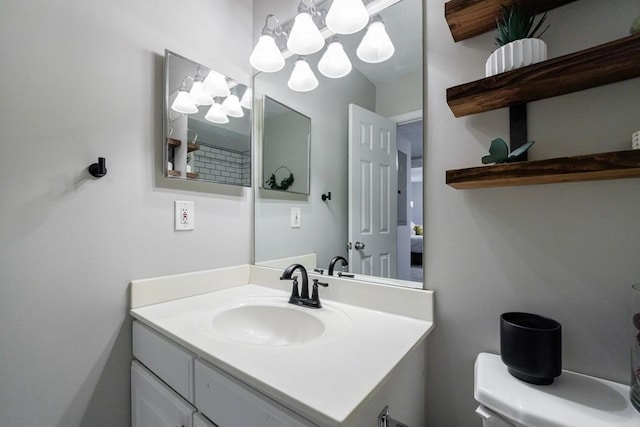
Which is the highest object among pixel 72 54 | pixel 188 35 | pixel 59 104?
pixel 188 35

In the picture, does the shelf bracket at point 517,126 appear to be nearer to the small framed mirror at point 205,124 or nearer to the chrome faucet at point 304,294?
the chrome faucet at point 304,294

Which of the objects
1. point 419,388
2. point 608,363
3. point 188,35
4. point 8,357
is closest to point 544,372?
point 608,363

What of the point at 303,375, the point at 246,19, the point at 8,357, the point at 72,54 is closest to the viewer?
the point at 303,375

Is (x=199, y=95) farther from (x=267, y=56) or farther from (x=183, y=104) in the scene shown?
(x=267, y=56)

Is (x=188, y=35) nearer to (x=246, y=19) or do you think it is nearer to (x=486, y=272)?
(x=246, y=19)

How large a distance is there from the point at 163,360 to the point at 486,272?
1.07 metres

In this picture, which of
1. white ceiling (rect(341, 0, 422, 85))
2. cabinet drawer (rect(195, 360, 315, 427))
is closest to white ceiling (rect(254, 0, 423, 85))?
white ceiling (rect(341, 0, 422, 85))

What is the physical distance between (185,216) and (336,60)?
0.97m

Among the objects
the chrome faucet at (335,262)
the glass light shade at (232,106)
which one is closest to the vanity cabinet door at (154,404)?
the chrome faucet at (335,262)

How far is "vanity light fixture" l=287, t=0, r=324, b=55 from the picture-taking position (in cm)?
116

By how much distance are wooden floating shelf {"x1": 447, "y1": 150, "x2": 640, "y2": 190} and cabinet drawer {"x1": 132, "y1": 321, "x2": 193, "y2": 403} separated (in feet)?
3.09

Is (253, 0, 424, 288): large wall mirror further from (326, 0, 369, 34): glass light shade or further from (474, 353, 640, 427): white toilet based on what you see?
(474, 353, 640, 427): white toilet

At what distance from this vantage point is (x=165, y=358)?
88 centimetres

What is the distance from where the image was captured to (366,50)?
1137 mm
